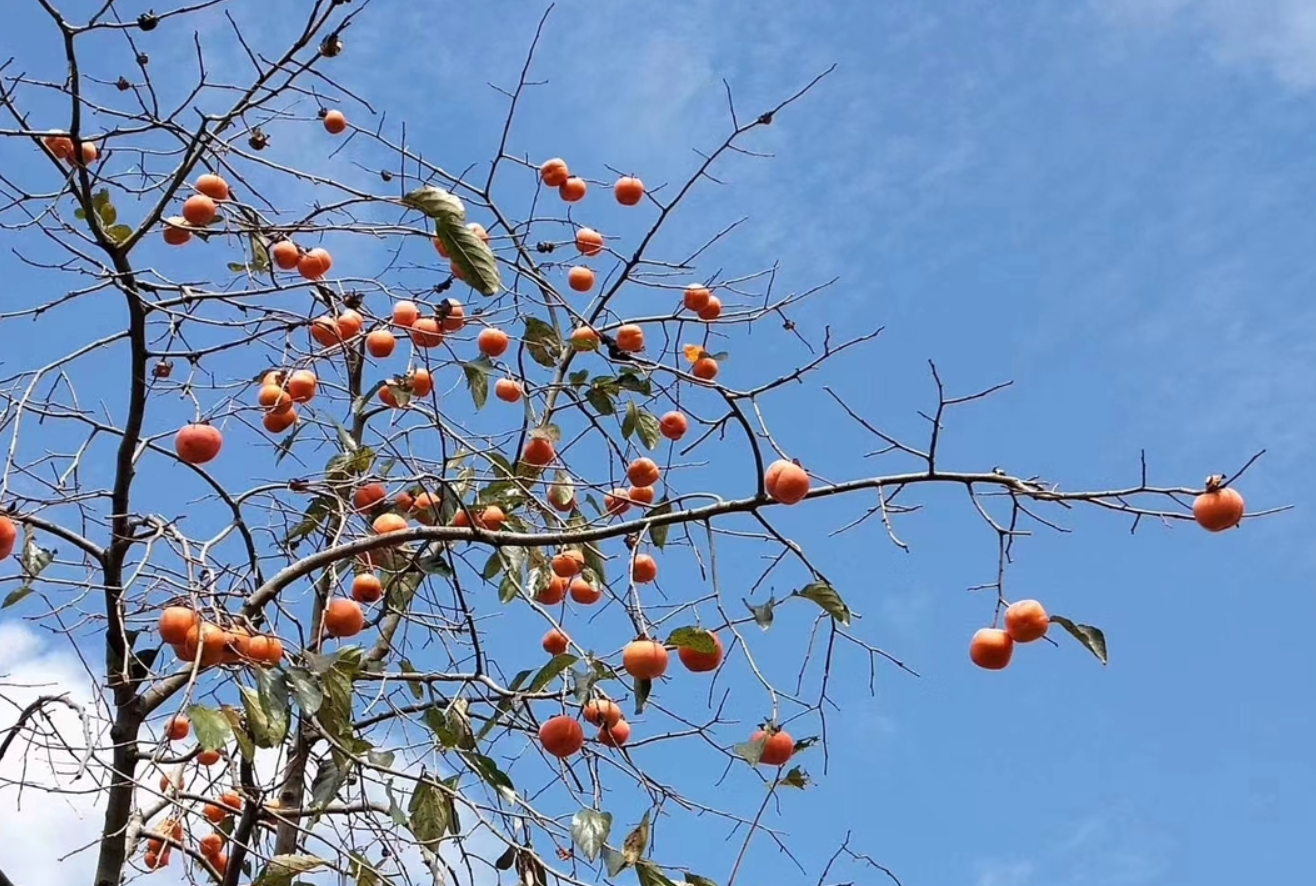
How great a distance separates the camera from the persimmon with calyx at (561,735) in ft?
7.68

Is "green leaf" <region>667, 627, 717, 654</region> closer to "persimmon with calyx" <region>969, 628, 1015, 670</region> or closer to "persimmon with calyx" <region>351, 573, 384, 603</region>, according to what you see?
"persimmon with calyx" <region>969, 628, 1015, 670</region>

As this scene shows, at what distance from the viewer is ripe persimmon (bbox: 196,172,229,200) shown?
110 inches

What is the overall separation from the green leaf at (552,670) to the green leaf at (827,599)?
413 mm

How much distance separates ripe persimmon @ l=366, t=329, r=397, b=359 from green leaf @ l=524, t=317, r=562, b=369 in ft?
1.31

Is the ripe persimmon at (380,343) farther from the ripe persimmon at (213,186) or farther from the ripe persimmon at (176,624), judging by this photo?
the ripe persimmon at (176,624)

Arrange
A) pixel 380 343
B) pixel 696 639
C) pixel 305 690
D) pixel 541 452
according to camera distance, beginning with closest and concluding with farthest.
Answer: pixel 305 690
pixel 696 639
pixel 380 343
pixel 541 452

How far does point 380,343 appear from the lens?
118 inches

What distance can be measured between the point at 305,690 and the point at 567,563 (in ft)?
2.78

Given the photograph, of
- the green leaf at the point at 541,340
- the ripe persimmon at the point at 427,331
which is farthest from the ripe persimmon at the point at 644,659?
the green leaf at the point at 541,340

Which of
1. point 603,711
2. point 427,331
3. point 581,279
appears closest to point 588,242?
point 581,279

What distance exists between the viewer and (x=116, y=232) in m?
2.49

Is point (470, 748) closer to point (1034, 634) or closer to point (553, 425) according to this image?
point (553, 425)

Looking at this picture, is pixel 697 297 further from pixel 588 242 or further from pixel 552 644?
pixel 552 644

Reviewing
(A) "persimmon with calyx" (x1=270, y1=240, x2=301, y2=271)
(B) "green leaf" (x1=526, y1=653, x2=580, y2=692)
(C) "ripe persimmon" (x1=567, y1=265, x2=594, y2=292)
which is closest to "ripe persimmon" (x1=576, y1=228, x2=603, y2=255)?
(C) "ripe persimmon" (x1=567, y1=265, x2=594, y2=292)
